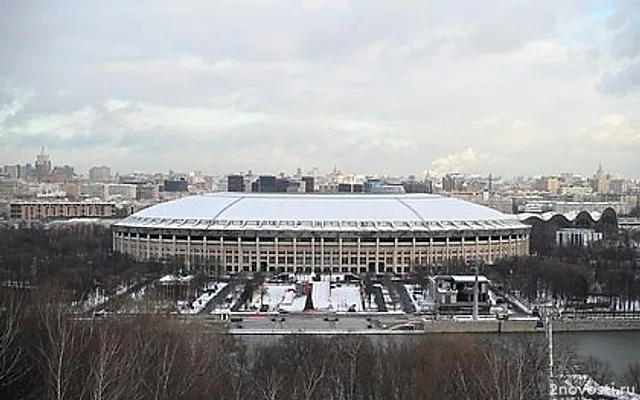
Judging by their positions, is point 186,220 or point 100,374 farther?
point 186,220

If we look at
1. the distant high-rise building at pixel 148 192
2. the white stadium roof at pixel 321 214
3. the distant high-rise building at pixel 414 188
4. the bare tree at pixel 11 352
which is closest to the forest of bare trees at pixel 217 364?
the bare tree at pixel 11 352

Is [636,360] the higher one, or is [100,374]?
[100,374]

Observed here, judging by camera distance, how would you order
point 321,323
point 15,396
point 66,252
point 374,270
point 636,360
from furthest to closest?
point 66,252 → point 374,270 → point 321,323 → point 636,360 → point 15,396

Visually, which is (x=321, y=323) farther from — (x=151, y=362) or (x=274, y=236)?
(x=274, y=236)

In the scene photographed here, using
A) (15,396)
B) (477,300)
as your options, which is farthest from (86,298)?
(15,396)

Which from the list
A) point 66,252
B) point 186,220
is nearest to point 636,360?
point 186,220

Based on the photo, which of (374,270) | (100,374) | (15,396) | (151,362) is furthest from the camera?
(374,270)
